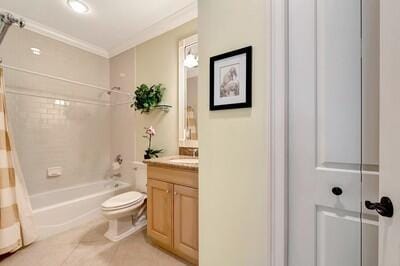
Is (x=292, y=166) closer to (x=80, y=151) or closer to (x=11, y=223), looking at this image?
(x=11, y=223)

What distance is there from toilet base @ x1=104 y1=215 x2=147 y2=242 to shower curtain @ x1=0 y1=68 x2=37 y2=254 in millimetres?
705

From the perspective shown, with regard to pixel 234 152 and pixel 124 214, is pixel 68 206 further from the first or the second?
pixel 234 152

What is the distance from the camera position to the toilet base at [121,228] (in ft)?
6.83

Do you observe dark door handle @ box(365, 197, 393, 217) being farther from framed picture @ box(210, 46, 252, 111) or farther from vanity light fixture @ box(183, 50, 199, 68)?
vanity light fixture @ box(183, 50, 199, 68)

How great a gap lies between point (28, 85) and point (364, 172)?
11.2 ft

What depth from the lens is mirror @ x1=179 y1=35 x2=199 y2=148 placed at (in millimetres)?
2312

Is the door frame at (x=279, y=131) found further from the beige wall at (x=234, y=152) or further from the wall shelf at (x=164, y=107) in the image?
the wall shelf at (x=164, y=107)

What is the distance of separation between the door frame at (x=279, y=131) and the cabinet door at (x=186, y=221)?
27.9 inches

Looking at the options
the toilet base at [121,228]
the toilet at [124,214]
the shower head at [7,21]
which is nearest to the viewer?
the shower head at [7,21]

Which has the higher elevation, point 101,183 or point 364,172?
point 364,172

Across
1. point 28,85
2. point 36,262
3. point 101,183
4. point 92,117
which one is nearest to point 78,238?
point 36,262
